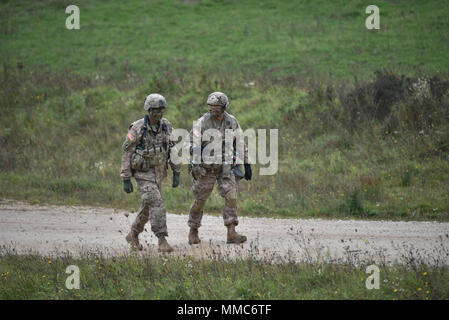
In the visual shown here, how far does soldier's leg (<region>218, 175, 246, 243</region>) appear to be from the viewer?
8.39m

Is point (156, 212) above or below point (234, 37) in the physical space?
below

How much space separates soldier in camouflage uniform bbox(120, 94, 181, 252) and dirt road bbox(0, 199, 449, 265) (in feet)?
1.22

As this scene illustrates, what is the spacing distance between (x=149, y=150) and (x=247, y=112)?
26.9 ft

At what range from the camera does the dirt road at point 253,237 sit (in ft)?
24.8

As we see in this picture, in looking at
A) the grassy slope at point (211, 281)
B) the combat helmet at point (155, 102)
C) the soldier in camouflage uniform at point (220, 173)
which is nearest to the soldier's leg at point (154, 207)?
the soldier in camouflage uniform at point (220, 173)

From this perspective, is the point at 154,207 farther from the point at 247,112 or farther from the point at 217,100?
the point at 247,112

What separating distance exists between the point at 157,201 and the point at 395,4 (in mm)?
18275

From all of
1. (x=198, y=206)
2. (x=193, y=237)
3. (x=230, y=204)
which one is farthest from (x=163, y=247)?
(x=230, y=204)

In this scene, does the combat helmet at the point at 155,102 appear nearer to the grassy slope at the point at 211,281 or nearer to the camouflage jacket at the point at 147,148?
the camouflage jacket at the point at 147,148

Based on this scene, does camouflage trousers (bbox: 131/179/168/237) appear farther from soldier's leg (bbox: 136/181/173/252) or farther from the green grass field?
the green grass field

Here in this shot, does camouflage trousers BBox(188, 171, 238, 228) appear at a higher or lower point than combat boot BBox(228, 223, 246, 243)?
higher

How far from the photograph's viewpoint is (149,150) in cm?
804

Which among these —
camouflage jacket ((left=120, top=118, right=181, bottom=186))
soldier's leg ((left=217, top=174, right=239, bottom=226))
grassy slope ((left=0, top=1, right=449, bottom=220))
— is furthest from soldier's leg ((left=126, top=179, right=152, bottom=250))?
grassy slope ((left=0, top=1, right=449, bottom=220))
